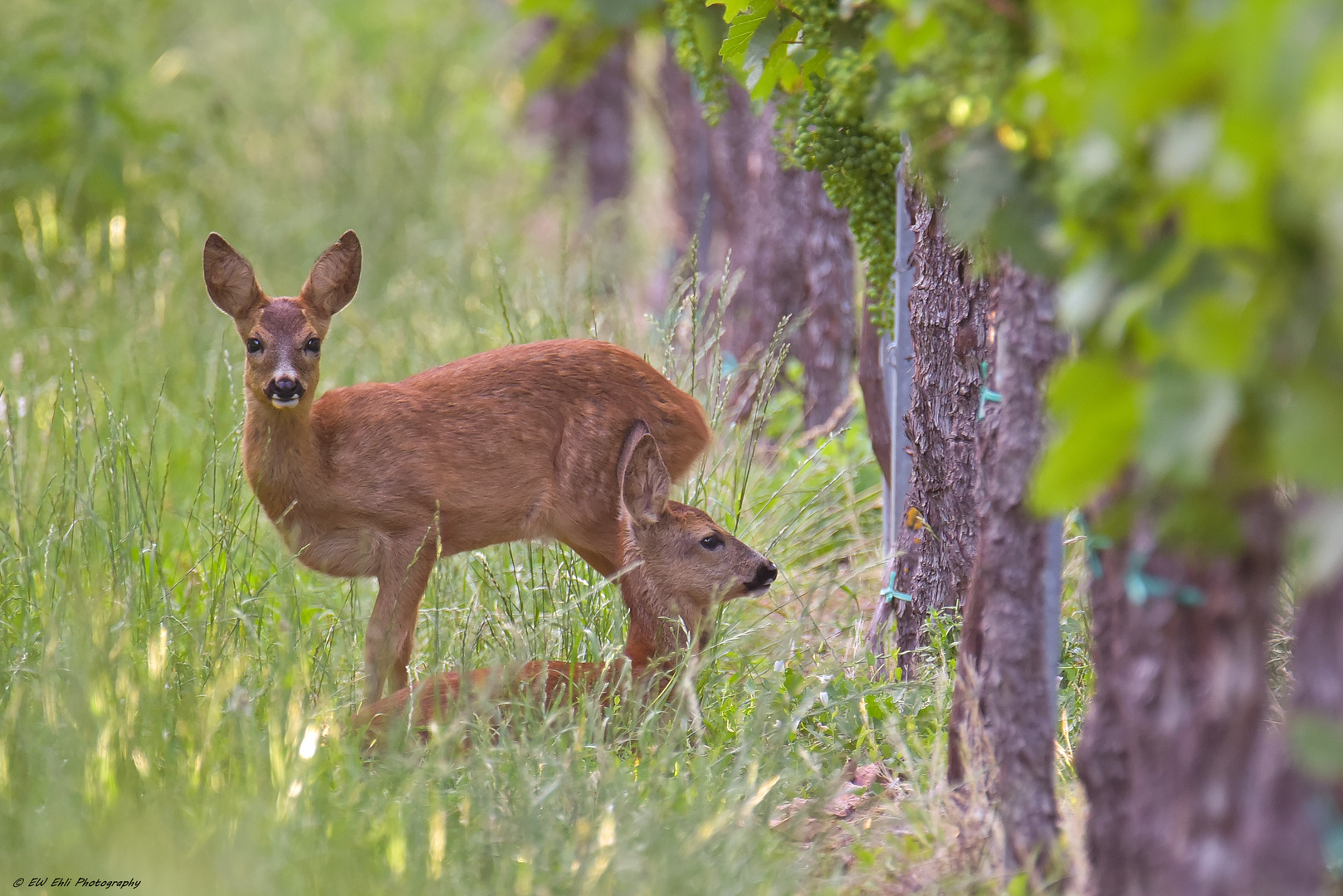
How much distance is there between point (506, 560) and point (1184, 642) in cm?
329

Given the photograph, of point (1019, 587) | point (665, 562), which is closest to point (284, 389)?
point (665, 562)

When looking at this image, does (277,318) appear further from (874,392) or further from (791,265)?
(791,265)

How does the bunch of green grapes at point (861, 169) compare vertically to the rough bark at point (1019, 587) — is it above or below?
above

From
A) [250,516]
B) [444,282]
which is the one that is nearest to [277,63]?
[444,282]

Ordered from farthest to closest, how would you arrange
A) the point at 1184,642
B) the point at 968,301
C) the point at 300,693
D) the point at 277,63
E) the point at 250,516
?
1. the point at 277,63
2. the point at 250,516
3. the point at 968,301
4. the point at 300,693
5. the point at 1184,642

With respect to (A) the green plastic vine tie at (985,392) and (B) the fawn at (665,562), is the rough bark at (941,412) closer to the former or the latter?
(A) the green plastic vine tie at (985,392)

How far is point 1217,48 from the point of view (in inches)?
77.6

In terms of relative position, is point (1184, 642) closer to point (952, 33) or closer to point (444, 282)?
point (952, 33)

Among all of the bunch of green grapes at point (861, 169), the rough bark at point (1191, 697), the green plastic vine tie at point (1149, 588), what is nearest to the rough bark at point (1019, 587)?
the rough bark at point (1191, 697)

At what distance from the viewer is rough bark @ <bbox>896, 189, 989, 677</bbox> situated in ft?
14.2

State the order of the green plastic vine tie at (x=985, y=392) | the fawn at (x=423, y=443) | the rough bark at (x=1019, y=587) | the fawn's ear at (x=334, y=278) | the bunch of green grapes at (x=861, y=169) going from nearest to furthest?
the rough bark at (x=1019, y=587), the green plastic vine tie at (x=985, y=392), the bunch of green grapes at (x=861, y=169), the fawn at (x=423, y=443), the fawn's ear at (x=334, y=278)

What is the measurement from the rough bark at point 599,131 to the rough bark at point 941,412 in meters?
9.77

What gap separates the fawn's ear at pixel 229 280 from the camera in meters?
4.57

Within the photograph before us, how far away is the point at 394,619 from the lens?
430 cm
